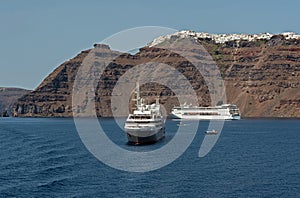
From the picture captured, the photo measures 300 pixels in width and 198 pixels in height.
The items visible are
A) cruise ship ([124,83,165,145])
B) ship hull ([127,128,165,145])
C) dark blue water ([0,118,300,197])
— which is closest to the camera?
dark blue water ([0,118,300,197])

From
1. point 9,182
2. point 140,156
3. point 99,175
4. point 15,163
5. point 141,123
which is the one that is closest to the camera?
point 9,182

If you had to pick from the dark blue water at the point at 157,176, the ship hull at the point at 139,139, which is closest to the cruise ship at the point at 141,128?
the ship hull at the point at 139,139

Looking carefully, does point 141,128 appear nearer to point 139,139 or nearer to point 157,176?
point 139,139

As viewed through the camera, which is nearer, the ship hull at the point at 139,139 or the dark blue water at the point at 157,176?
the dark blue water at the point at 157,176

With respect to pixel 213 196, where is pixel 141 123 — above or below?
above

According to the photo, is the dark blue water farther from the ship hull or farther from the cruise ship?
the cruise ship

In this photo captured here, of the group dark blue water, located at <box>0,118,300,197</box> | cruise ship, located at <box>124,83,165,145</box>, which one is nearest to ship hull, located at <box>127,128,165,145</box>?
cruise ship, located at <box>124,83,165,145</box>

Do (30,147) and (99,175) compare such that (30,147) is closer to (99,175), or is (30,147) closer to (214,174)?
(99,175)

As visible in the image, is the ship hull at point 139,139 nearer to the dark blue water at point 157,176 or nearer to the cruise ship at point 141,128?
the cruise ship at point 141,128

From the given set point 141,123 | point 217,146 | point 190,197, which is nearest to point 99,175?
point 190,197

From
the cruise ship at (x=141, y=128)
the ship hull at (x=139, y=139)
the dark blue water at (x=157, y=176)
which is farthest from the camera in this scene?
the ship hull at (x=139, y=139)

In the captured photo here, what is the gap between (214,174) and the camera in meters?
80.4

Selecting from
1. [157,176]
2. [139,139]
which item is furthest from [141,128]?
[157,176]

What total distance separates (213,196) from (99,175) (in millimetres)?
19917
